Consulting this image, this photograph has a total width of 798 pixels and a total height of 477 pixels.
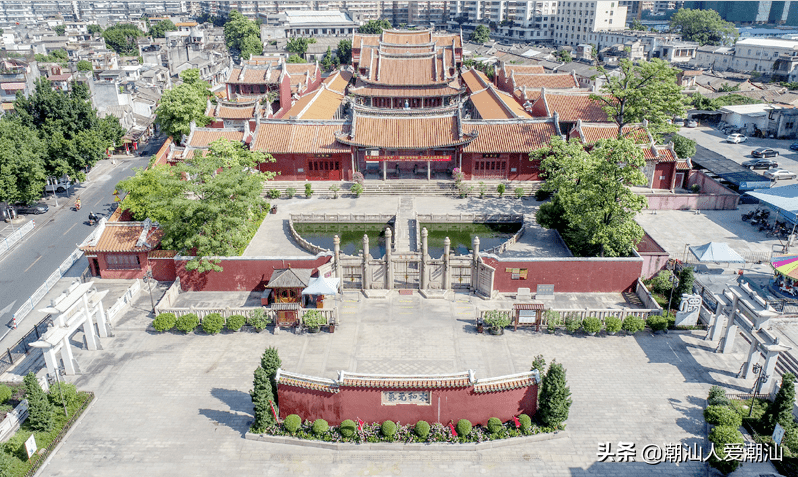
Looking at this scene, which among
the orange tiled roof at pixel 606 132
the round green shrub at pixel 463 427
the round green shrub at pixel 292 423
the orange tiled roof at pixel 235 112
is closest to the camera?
the round green shrub at pixel 463 427

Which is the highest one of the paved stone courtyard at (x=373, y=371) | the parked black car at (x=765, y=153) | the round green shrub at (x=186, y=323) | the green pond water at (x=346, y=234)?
the parked black car at (x=765, y=153)

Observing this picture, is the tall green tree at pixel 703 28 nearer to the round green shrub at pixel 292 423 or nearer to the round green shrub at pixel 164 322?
the round green shrub at pixel 164 322

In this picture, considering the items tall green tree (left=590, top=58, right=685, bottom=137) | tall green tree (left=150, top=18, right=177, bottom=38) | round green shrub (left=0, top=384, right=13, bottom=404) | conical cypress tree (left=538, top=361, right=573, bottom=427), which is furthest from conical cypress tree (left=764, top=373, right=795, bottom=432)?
tall green tree (left=150, top=18, right=177, bottom=38)

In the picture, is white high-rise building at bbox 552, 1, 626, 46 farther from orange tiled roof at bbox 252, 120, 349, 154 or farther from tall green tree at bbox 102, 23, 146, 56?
orange tiled roof at bbox 252, 120, 349, 154

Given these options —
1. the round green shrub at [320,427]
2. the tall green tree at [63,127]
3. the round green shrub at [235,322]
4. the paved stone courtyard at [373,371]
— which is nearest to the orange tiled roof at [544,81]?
the paved stone courtyard at [373,371]

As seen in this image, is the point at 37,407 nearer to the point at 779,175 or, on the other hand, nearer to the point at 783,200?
the point at 783,200

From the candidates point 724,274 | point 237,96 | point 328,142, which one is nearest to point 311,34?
point 237,96

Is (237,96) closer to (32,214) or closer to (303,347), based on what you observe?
(32,214)
